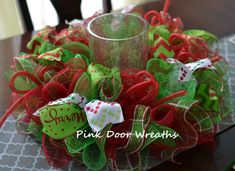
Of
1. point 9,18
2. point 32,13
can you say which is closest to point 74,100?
point 9,18

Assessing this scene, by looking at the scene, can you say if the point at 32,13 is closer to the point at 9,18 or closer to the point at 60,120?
the point at 9,18

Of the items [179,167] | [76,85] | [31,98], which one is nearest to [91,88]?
[76,85]

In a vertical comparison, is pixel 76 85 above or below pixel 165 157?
above

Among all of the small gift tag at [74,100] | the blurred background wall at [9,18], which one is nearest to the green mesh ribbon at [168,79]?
the small gift tag at [74,100]

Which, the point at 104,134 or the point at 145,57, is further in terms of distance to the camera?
the point at 145,57

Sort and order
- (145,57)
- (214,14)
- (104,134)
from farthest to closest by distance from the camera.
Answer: (214,14)
(145,57)
(104,134)

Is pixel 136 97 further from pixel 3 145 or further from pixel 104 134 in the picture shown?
pixel 3 145
